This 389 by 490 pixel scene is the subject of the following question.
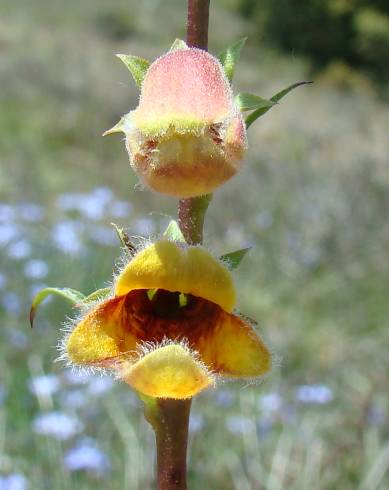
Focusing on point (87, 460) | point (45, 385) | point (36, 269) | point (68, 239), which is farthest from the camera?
point (68, 239)

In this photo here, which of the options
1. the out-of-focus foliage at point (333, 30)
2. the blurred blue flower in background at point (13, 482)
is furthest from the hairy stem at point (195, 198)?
the out-of-focus foliage at point (333, 30)

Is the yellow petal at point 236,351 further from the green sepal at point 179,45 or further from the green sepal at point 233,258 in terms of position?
the green sepal at point 179,45

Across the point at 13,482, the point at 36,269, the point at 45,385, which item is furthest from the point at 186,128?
the point at 36,269

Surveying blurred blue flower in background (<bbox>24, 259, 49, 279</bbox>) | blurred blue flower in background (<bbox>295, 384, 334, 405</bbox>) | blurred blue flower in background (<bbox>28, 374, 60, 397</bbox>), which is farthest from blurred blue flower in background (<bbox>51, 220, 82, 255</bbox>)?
blurred blue flower in background (<bbox>295, 384, 334, 405</bbox>)

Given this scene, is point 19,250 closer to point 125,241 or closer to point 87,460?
point 87,460

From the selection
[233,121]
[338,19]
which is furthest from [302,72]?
[233,121]

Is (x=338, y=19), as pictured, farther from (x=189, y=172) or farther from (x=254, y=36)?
(x=189, y=172)

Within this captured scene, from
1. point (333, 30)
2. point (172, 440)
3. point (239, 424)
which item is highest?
point (172, 440)
